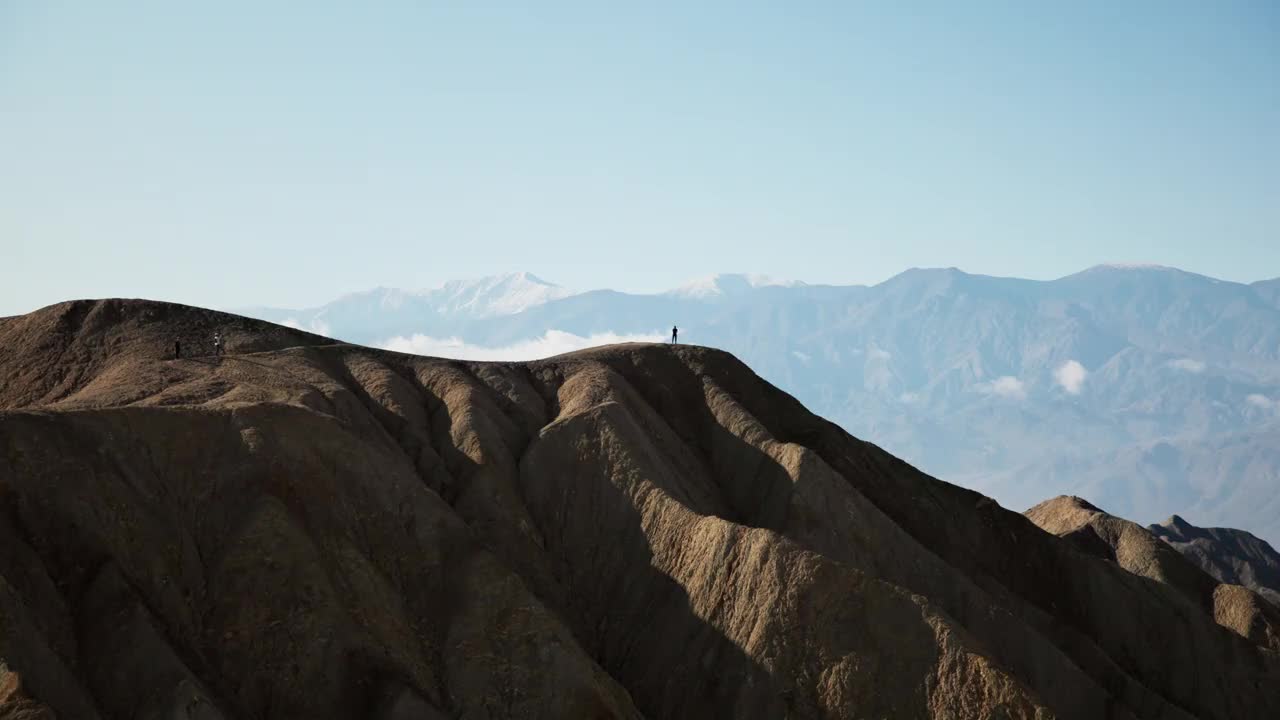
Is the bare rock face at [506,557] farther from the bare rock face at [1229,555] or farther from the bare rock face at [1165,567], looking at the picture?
the bare rock face at [1229,555]

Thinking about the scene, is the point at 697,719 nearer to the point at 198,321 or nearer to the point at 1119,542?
the point at 198,321

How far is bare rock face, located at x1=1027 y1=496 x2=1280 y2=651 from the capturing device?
102 metres

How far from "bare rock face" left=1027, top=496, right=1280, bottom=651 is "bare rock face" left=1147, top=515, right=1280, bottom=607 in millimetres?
48524

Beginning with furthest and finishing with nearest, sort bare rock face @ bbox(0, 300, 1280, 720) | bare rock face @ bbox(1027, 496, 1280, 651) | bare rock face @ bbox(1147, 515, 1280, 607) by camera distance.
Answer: bare rock face @ bbox(1147, 515, 1280, 607), bare rock face @ bbox(1027, 496, 1280, 651), bare rock face @ bbox(0, 300, 1280, 720)

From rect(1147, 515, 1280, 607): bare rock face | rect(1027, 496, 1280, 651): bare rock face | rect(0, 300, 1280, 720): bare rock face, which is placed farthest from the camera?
rect(1147, 515, 1280, 607): bare rock face

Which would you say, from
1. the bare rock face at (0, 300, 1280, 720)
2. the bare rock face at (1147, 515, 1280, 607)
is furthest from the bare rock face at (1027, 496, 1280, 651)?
the bare rock face at (1147, 515, 1280, 607)

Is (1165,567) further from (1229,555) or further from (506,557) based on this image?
(1229,555)

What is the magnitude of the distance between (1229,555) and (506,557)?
124m

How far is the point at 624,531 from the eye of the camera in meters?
80.6

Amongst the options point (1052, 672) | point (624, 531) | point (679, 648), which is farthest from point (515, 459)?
point (1052, 672)

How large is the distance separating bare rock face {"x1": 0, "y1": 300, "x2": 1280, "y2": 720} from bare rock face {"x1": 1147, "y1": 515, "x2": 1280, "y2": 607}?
68.5 meters

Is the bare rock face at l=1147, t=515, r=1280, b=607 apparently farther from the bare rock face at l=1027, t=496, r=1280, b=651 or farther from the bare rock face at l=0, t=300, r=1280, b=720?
the bare rock face at l=0, t=300, r=1280, b=720

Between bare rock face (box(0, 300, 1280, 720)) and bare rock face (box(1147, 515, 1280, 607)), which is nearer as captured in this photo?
bare rock face (box(0, 300, 1280, 720))

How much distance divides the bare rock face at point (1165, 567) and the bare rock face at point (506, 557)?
0.67 metres
